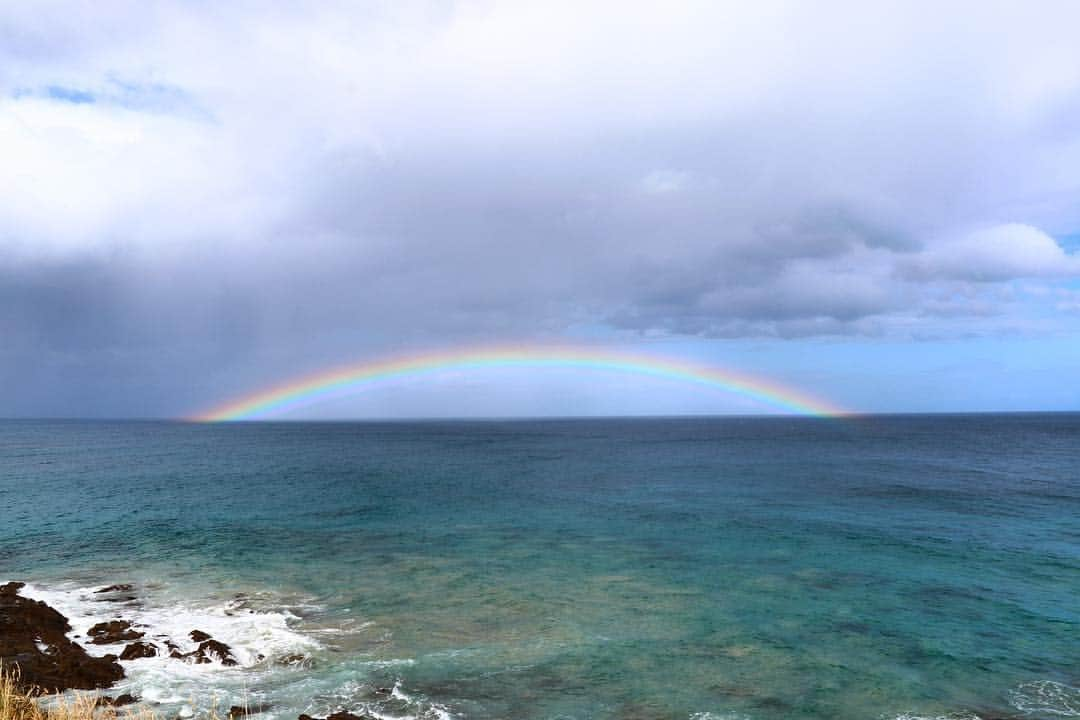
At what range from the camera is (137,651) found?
87.2 feet

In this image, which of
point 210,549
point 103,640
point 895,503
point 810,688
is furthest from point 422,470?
point 810,688

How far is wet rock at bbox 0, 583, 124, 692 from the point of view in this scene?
77.8ft

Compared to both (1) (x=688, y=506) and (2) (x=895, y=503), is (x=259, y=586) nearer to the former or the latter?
(1) (x=688, y=506)

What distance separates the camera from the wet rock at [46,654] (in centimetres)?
2370

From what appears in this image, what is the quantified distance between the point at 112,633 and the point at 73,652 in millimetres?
2706

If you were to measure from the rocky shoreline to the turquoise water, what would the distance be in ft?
3.05

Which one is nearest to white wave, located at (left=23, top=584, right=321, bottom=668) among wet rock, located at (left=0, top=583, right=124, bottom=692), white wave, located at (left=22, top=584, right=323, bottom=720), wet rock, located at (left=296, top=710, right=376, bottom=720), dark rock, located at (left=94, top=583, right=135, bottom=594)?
white wave, located at (left=22, top=584, right=323, bottom=720)

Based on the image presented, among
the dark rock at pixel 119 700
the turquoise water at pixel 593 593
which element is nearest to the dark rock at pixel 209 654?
the turquoise water at pixel 593 593

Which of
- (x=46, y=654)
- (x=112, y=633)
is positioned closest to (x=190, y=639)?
(x=112, y=633)

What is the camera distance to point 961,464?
4665 inches

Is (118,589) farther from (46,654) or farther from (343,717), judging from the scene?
(343,717)

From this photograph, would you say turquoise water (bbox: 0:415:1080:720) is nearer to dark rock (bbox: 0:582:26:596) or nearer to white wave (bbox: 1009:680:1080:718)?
white wave (bbox: 1009:680:1080:718)

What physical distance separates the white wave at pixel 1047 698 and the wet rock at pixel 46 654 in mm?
33736

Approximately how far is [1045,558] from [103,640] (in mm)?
57386
